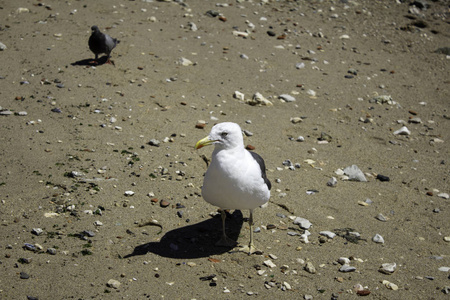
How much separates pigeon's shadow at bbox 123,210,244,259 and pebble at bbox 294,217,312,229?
66 centimetres

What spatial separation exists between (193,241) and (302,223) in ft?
4.28

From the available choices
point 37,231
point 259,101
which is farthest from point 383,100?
point 37,231

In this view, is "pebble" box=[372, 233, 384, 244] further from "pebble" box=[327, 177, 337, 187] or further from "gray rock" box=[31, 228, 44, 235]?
"gray rock" box=[31, 228, 44, 235]

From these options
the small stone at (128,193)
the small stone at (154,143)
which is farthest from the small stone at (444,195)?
the small stone at (128,193)

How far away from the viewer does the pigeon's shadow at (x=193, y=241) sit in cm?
504

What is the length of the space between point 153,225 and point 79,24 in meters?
6.15

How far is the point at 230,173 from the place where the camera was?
4.75 m

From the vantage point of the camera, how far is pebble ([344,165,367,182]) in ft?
22.3

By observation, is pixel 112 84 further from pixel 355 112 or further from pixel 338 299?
pixel 338 299

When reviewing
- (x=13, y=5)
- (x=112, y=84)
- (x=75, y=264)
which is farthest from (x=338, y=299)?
(x=13, y=5)

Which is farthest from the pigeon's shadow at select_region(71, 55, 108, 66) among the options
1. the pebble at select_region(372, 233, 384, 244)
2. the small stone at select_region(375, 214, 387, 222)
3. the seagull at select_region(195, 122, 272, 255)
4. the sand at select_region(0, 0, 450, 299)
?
the pebble at select_region(372, 233, 384, 244)

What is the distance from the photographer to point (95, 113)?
291 inches

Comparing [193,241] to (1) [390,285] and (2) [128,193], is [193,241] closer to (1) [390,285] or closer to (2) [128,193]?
(2) [128,193]

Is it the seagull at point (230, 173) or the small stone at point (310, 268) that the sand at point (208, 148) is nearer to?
the small stone at point (310, 268)
